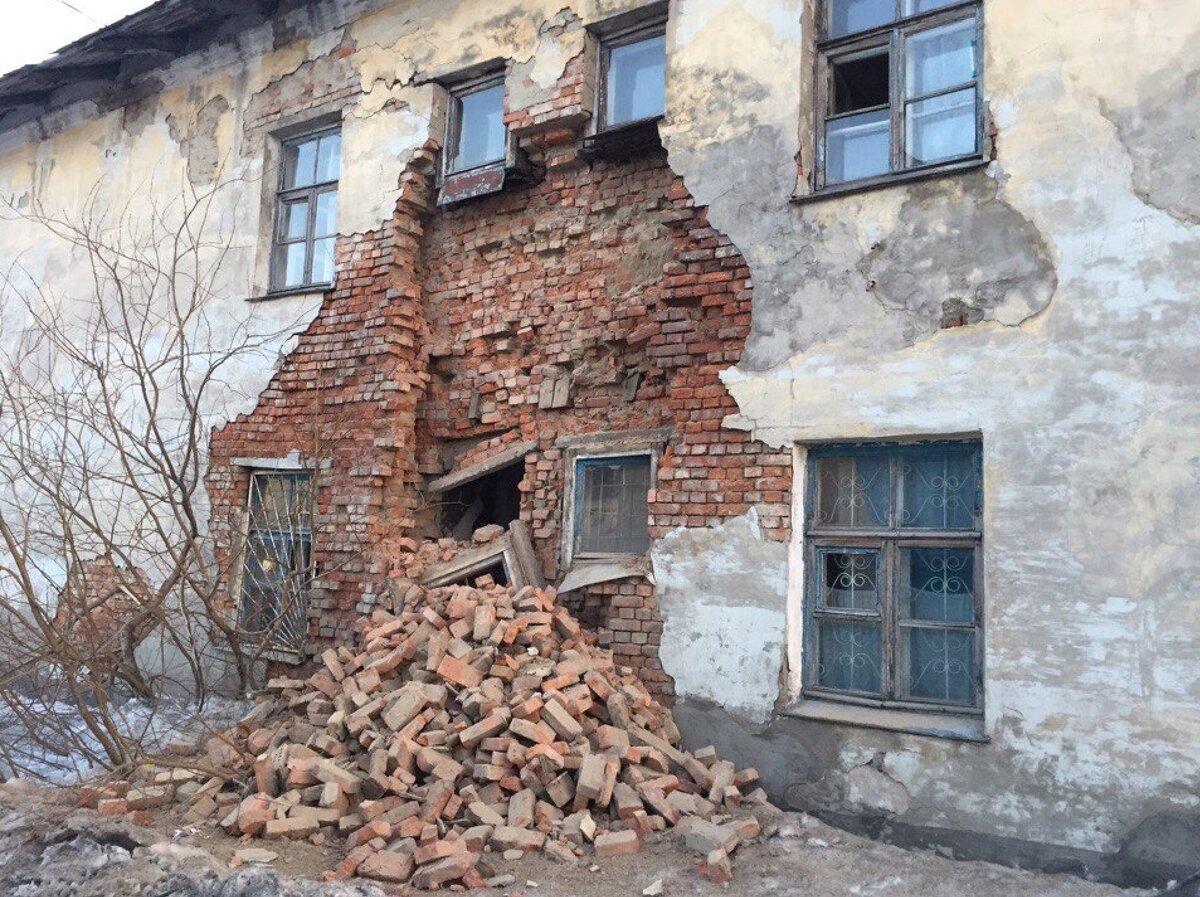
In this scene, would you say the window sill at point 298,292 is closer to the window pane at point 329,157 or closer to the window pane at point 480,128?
the window pane at point 329,157

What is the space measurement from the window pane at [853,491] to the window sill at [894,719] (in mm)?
998

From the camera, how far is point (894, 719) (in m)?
4.62

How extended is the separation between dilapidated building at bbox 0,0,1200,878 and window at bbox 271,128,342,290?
0.13 ft

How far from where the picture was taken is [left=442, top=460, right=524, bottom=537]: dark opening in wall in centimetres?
722

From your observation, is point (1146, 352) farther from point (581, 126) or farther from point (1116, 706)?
point (581, 126)

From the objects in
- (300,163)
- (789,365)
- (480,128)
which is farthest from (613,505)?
(300,163)

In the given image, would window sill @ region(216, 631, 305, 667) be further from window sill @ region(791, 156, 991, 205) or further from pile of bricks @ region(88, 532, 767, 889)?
window sill @ region(791, 156, 991, 205)

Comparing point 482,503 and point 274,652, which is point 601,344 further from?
point 274,652

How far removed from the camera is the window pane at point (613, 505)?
5.93 m

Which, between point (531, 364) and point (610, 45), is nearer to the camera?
point (610, 45)

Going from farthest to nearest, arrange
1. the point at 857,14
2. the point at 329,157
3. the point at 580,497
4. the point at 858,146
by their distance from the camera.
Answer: the point at 329,157 → the point at 580,497 → the point at 857,14 → the point at 858,146

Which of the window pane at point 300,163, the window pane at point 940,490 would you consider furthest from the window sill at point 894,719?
the window pane at point 300,163

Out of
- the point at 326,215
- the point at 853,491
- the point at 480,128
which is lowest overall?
the point at 853,491

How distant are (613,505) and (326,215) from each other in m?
3.81
